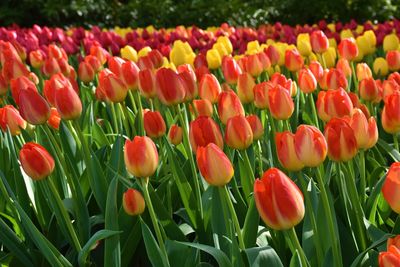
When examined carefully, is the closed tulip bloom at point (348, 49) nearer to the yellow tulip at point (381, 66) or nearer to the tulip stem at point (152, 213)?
the yellow tulip at point (381, 66)

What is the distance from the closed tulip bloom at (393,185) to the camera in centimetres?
119

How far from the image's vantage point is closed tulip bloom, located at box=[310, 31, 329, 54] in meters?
2.99

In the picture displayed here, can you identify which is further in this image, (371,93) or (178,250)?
(371,93)

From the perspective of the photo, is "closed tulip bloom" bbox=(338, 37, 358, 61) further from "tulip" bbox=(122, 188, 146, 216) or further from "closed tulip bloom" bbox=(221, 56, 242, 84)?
"tulip" bbox=(122, 188, 146, 216)

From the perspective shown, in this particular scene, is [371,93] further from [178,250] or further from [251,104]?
[178,250]

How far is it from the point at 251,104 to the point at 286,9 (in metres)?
7.59

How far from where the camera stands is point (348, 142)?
1.38 meters

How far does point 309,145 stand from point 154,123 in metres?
0.62

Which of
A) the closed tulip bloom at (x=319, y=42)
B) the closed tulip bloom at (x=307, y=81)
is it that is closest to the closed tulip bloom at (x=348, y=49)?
the closed tulip bloom at (x=319, y=42)

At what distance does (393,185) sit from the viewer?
47.7 inches

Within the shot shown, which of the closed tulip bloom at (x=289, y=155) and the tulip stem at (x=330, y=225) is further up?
the closed tulip bloom at (x=289, y=155)

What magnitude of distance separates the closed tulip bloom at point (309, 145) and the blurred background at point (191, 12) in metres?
7.06

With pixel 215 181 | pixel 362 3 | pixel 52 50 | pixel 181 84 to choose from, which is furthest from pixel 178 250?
pixel 362 3

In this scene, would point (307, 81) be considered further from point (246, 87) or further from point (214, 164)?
point (214, 164)
